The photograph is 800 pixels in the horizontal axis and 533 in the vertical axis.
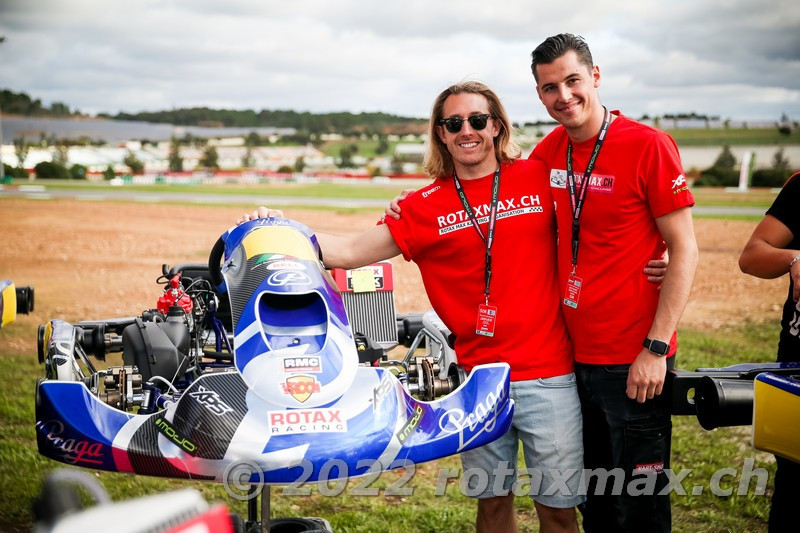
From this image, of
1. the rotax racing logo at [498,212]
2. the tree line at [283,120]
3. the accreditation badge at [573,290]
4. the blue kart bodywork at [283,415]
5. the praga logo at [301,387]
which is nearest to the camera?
the blue kart bodywork at [283,415]

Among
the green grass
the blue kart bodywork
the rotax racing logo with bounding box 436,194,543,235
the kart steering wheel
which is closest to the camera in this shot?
the blue kart bodywork

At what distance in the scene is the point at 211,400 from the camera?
3.03 meters

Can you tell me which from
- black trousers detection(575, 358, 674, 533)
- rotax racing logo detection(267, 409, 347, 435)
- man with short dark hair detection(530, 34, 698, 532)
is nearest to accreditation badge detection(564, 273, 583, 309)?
man with short dark hair detection(530, 34, 698, 532)

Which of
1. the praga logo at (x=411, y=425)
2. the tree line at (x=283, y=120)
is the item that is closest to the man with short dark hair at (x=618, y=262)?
the praga logo at (x=411, y=425)

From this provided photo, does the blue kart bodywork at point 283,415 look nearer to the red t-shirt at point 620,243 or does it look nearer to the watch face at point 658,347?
the red t-shirt at point 620,243

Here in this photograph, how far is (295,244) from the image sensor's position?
12.2 feet

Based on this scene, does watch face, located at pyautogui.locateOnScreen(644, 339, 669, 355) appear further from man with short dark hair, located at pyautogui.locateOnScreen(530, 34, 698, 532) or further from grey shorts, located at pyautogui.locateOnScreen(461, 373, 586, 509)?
grey shorts, located at pyautogui.locateOnScreen(461, 373, 586, 509)

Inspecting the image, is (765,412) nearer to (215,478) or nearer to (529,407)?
(529,407)

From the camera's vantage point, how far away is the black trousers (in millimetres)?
3545

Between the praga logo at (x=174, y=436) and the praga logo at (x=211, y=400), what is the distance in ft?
0.49

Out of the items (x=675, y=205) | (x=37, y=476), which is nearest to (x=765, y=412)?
(x=675, y=205)

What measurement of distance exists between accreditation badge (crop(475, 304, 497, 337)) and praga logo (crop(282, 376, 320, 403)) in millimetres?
917

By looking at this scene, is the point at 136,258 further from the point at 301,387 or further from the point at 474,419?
the point at 474,419

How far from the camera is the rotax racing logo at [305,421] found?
293cm
